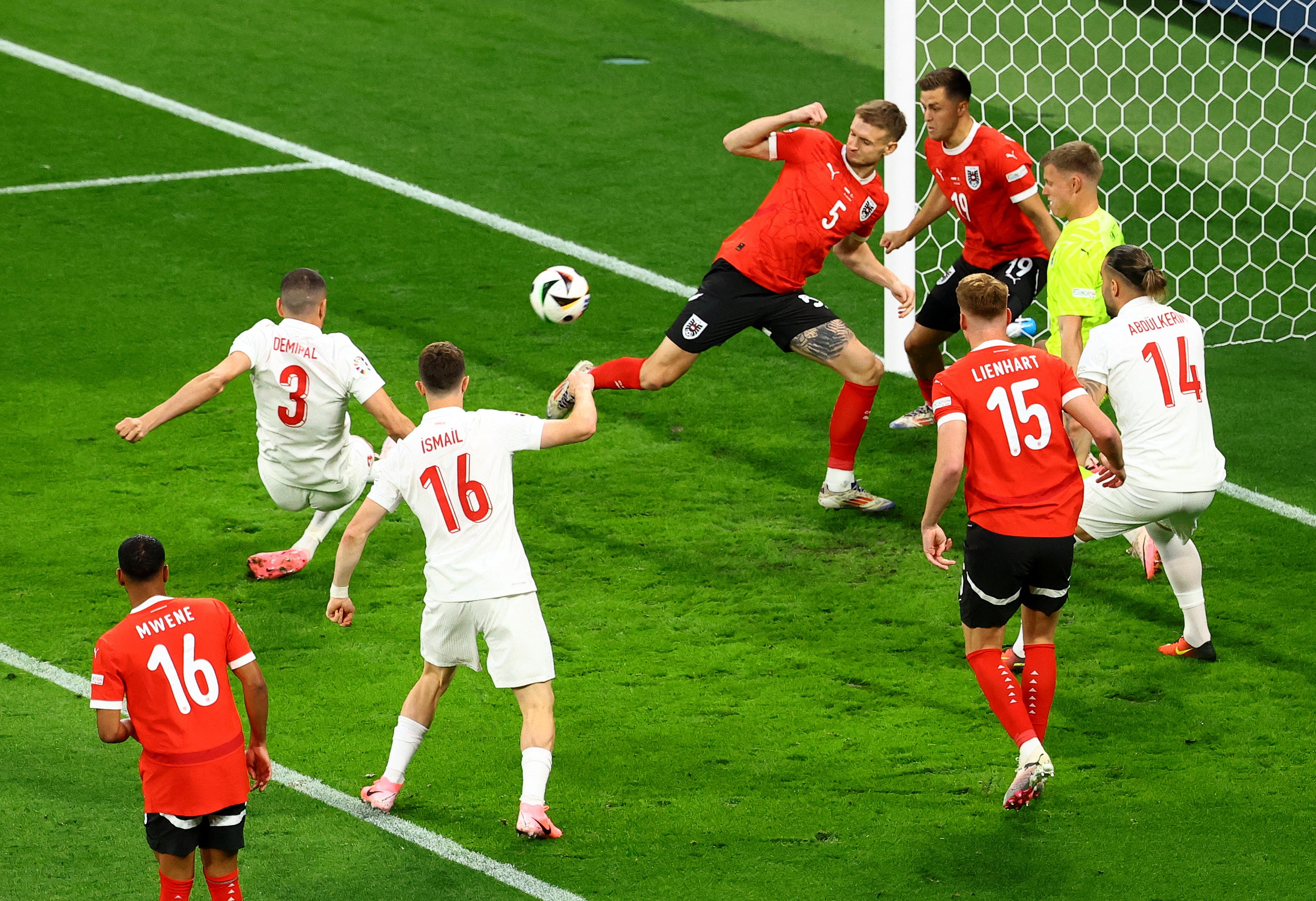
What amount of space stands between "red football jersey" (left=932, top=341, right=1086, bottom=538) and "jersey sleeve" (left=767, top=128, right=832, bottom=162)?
267cm

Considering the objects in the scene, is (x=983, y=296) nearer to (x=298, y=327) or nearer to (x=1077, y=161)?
(x=1077, y=161)

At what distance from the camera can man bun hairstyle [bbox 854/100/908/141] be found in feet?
24.9

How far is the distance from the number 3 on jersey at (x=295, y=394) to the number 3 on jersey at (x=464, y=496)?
1.79 metres

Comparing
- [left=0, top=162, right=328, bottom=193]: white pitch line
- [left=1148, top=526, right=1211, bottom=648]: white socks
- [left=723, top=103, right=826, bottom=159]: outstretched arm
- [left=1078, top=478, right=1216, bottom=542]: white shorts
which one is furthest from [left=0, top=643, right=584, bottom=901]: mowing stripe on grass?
[left=0, top=162, right=328, bottom=193]: white pitch line

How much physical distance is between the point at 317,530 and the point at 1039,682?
11.4ft

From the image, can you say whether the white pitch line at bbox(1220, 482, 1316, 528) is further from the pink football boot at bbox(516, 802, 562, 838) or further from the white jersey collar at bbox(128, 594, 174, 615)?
the white jersey collar at bbox(128, 594, 174, 615)

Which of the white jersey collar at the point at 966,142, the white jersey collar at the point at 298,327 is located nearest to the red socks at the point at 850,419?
the white jersey collar at the point at 966,142

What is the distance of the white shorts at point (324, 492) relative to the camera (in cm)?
720

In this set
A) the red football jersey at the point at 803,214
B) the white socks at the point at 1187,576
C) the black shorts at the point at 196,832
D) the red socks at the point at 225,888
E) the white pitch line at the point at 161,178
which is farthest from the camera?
the white pitch line at the point at 161,178

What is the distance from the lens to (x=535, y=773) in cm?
538

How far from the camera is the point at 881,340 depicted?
411 inches

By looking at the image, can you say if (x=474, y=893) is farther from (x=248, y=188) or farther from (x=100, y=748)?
(x=248, y=188)

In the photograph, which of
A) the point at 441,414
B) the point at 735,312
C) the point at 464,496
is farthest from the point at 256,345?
the point at 735,312

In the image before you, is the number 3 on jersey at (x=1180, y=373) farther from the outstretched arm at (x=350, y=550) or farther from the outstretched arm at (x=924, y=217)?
the outstretched arm at (x=350, y=550)
